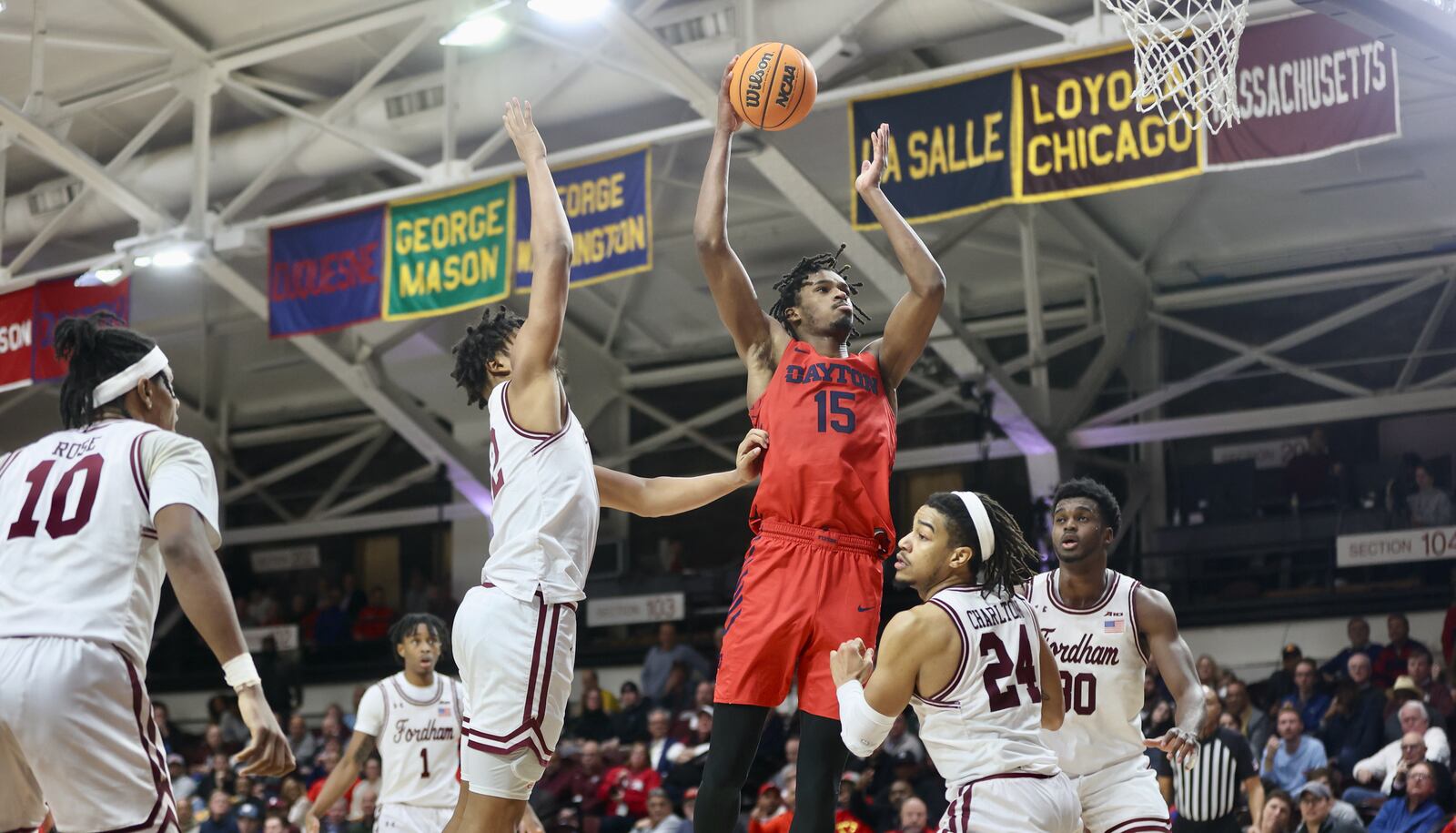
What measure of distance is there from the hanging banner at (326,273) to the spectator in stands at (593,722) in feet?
15.5

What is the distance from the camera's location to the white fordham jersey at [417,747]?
10109 mm

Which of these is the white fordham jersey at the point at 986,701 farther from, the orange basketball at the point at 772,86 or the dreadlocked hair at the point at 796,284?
the orange basketball at the point at 772,86

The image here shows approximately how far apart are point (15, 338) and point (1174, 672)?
14.7 m

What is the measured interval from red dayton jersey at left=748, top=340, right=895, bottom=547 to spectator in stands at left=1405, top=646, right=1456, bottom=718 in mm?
9014

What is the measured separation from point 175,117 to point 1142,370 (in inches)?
444

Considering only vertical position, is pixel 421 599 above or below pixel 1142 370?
below

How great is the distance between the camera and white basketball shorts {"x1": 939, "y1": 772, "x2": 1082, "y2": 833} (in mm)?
5098

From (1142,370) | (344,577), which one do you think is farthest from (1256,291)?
(344,577)

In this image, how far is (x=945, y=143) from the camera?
1281cm

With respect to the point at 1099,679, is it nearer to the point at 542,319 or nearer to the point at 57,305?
the point at 542,319

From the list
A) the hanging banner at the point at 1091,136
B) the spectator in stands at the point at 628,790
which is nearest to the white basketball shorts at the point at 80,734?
the hanging banner at the point at 1091,136

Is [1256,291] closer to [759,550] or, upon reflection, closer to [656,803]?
→ [656,803]

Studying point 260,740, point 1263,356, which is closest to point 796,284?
point 260,740

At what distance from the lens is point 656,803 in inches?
551
